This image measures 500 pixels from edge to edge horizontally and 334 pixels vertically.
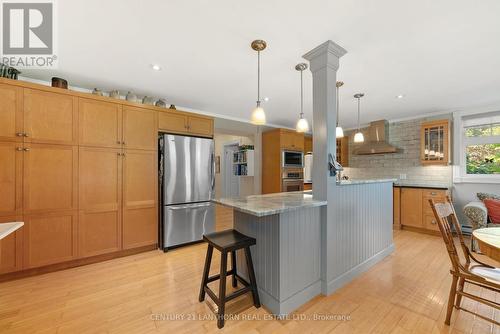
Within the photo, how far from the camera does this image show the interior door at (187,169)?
311cm

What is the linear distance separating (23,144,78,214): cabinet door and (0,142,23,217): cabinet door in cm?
4

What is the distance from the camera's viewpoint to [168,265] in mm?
2641

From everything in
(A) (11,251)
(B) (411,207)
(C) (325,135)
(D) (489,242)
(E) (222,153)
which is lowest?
(A) (11,251)

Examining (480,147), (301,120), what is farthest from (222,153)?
(480,147)

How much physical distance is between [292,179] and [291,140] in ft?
3.04

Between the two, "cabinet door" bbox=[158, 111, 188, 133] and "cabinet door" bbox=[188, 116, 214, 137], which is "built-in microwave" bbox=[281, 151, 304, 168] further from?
"cabinet door" bbox=[158, 111, 188, 133]

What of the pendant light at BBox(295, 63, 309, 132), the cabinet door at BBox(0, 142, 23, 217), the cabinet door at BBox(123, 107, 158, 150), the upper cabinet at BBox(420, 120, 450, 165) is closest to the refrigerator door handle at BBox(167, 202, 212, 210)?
the cabinet door at BBox(123, 107, 158, 150)

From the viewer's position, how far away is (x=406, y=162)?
4.66 metres

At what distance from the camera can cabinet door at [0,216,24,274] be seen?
7.18ft

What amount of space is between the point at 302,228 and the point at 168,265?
5.98ft

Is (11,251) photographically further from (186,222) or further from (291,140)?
(291,140)

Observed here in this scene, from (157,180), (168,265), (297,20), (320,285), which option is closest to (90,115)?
(157,180)

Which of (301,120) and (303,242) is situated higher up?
(301,120)

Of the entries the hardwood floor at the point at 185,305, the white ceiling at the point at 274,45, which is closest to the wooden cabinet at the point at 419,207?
the hardwood floor at the point at 185,305
